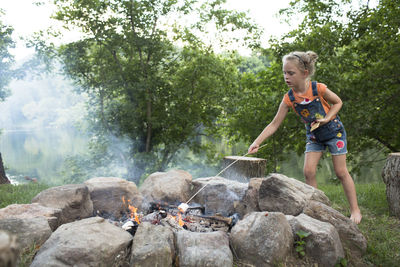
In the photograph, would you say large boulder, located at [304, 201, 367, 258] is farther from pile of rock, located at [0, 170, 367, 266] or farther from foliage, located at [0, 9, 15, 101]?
foliage, located at [0, 9, 15, 101]

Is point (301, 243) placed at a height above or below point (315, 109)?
below

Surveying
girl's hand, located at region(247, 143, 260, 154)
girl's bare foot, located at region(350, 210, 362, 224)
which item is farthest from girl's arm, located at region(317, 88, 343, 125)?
girl's bare foot, located at region(350, 210, 362, 224)

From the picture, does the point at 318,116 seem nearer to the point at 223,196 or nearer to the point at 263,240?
the point at 223,196

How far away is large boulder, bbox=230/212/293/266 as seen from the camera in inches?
96.3

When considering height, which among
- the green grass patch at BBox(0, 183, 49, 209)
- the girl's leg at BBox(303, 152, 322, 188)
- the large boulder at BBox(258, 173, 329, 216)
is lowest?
the green grass patch at BBox(0, 183, 49, 209)

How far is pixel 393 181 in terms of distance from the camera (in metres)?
3.87

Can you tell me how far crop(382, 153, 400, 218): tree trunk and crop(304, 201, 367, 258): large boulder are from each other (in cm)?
140

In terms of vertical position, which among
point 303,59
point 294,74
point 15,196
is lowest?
point 15,196

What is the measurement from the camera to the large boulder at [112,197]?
3602 millimetres

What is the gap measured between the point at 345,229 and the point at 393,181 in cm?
156

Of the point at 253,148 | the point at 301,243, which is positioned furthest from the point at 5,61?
the point at 301,243

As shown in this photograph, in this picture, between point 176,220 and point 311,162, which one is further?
point 311,162

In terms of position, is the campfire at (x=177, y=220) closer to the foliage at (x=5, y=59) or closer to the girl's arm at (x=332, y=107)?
the girl's arm at (x=332, y=107)

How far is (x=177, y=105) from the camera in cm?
729
